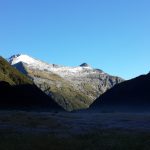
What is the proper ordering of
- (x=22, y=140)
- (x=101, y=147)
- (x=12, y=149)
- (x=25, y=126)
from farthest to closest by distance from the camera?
(x=25, y=126) → (x=22, y=140) → (x=101, y=147) → (x=12, y=149)

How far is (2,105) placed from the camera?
640 ft

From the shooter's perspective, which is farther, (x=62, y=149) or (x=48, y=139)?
(x=48, y=139)

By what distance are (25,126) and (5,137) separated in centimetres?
1880

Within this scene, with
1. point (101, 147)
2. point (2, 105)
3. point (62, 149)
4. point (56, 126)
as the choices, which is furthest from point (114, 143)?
point (2, 105)

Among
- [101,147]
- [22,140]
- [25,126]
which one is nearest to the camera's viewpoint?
[101,147]

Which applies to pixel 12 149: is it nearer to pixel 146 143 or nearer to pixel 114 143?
pixel 114 143

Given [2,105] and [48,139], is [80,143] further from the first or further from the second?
[2,105]

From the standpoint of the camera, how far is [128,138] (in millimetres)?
47875

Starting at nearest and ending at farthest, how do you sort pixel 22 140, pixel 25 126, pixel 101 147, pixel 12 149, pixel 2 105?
pixel 12 149 → pixel 101 147 → pixel 22 140 → pixel 25 126 → pixel 2 105

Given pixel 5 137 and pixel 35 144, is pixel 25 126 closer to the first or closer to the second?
pixel 5 137

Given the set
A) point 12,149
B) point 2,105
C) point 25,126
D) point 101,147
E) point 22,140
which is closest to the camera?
point 12,149

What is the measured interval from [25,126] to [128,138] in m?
22.4

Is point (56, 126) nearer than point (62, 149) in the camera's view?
No

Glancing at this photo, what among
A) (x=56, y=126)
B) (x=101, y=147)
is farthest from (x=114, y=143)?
(x=56, y=126)
